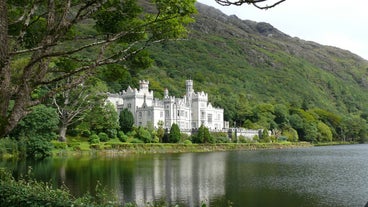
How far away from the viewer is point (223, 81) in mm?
142875

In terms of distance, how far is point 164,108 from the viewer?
70375mm

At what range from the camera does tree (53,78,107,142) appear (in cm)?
4988

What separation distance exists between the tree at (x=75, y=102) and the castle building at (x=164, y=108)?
11.5 metres

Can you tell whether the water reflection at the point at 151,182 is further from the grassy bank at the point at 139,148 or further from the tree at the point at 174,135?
the tree at the point at 174,135

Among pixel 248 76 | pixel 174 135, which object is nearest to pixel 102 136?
pixel 174 135

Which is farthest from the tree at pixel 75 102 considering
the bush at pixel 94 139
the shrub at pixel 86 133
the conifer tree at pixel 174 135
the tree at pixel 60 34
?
the tree at pixel 60 34

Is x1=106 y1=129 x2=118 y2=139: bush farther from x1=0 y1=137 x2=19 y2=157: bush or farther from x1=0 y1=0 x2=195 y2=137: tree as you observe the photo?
x1=0 y1=0 x2=195 y2=137: tree

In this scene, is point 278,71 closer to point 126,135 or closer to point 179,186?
point 126,135

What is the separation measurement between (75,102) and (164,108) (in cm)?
2249

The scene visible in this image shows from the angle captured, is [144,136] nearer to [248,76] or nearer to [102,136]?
[102,136]

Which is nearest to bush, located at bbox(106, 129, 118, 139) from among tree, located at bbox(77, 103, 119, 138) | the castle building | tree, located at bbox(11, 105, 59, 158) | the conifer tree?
tree, located at bbox(77, 103, 119, 138)

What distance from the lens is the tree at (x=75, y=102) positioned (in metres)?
49.9

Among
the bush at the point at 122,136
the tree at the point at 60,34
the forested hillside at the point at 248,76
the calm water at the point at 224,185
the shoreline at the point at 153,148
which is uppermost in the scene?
the forested hillside at the point at 248,76

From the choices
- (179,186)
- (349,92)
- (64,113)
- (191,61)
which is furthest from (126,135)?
(349,92)
